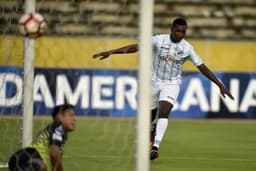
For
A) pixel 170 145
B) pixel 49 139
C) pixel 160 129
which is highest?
pixel 49 139

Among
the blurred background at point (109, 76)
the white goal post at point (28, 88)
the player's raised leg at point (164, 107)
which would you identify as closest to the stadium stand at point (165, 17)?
the blurred background at point (109, 76)

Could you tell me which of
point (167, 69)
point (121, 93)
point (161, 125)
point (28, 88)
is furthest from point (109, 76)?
point (28, 88)

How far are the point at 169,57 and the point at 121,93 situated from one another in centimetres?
577

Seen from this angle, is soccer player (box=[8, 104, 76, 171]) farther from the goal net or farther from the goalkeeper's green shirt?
the goal net

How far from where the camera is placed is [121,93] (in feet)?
50.6

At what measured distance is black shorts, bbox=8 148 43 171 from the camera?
20.4ft

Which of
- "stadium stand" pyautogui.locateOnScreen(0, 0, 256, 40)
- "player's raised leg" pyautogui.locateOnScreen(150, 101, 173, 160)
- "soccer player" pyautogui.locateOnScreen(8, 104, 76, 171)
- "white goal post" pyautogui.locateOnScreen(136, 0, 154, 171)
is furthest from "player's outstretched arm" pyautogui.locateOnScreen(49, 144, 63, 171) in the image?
"stadium stand" pyautogui.locateOnScreen(0, 0, 256, 40)

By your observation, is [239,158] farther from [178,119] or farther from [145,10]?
[178,119]

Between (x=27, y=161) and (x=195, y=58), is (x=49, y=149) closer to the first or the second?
(x=27, y=161)

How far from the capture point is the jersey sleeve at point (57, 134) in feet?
20.4

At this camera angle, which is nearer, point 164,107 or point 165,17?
point 164,107

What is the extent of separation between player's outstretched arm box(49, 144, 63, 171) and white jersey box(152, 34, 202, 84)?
375 centimetres

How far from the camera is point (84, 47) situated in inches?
593

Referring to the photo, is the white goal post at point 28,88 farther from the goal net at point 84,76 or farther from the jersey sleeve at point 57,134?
the goal net at point 84,76
